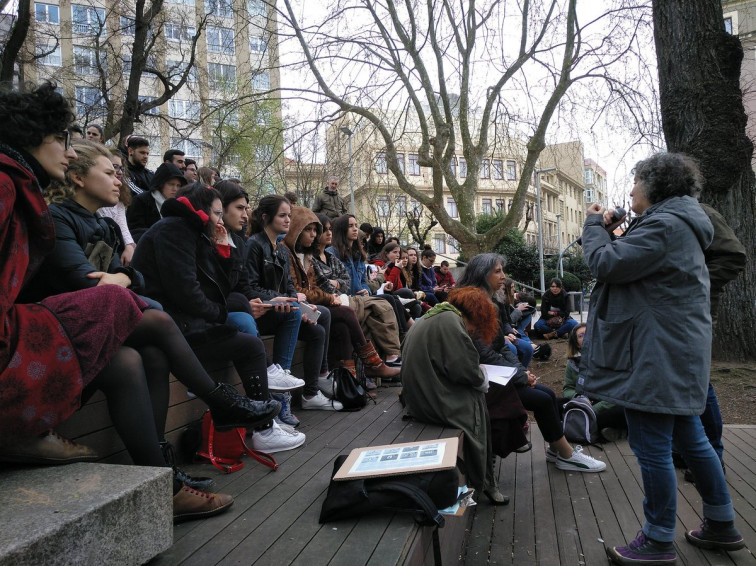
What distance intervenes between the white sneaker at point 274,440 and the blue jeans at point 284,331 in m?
0.89

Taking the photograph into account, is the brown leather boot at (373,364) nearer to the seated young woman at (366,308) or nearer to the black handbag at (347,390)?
the seated young woman at (366,308)

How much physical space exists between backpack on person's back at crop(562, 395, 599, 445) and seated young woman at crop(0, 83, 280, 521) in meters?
3.69

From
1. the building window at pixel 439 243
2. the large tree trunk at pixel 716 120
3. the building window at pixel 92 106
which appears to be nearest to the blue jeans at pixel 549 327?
the large tree trunk at pixel 716 120

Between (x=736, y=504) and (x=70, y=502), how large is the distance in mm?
4121

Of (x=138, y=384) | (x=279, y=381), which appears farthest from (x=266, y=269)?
(x=138, y=384)

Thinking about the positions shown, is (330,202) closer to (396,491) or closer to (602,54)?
(602,54)

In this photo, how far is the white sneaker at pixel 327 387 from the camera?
197 inches

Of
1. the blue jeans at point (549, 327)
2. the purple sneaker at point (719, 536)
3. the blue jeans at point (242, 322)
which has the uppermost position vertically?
the blue jeans at point (242, 322)

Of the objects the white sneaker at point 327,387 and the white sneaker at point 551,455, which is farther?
the white sneaker at point 327,387

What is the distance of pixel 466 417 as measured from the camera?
3910 millimetres

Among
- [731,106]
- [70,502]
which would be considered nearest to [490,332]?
[70,502]

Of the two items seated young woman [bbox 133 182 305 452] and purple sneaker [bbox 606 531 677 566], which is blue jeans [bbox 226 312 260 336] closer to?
seated young woman [bbox 133 182 305 452]

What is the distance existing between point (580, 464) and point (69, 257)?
4.02m

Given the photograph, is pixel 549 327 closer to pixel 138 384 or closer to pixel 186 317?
pixel 186 317
